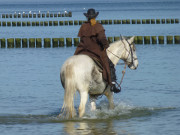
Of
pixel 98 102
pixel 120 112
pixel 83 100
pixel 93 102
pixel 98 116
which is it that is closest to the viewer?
pixel 83 100

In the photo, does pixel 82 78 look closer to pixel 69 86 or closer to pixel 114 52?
pixel 69 86

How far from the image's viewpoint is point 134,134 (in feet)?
41.0

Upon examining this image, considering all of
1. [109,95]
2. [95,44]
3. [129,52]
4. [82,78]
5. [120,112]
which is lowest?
[120,112]

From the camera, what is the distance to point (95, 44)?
1405 cm

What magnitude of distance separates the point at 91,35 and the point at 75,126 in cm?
237

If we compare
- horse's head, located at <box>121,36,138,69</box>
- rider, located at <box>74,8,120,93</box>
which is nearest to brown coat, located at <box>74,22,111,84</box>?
rider, located at <box>74,8,120,93</box>

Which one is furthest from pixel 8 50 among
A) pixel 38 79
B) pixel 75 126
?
pixel 75 126

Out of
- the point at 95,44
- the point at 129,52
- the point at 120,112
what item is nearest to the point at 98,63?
the point at 95,44

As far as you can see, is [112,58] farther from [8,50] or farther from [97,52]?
[8,50]

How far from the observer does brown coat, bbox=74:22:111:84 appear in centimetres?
1392

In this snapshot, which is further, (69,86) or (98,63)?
(98,63)

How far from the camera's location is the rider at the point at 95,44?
45.7 ft

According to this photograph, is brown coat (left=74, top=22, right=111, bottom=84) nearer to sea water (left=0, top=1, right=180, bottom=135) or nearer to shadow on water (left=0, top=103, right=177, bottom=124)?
shadow on water (left=0, top=103, right=177, bottom=124)

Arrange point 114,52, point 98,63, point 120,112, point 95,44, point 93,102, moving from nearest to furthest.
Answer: point 98,63, point 95,44, point 114,52, point 93,102, point 120,112
